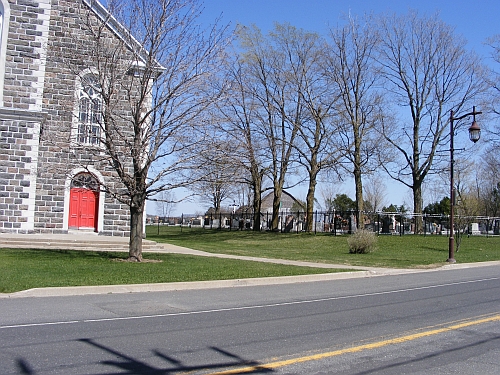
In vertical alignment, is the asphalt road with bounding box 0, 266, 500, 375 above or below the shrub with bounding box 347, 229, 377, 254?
below

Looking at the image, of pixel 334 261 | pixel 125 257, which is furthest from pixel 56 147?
pixel 334 261

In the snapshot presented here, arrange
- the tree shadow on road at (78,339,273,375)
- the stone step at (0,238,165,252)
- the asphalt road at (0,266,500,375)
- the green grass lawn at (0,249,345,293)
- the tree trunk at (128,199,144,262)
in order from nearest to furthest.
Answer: the tree shadow on road at (78,339,273,375) → the asphalt road at (0,266,500,375) → the green grass lawn at (0,249,345,293) → the tree trunk at (128,199,144,262) → the stone step at (0,238,165,252)

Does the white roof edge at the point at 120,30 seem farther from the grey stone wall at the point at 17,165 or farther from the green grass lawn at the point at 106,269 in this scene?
the grey stone wall at the point at 17,165

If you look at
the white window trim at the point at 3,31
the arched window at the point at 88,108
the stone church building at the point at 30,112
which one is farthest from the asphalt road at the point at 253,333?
the white window trim at the point at 3,31

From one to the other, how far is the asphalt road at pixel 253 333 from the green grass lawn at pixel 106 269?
1477mm

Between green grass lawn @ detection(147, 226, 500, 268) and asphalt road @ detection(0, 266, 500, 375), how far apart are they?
11903 millimetres

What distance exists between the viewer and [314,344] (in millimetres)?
7535

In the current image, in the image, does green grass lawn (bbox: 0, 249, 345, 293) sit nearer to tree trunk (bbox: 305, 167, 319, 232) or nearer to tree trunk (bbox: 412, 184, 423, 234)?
tree trunk (bbox: 305, 167, 319, 232)

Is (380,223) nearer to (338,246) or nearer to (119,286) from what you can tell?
(338,246)

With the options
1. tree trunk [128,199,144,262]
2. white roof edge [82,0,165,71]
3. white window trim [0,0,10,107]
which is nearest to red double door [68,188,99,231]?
white window trim [0,0,10,107]

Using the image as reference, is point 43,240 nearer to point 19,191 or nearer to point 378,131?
point 19,191

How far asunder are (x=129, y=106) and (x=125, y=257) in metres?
5.46

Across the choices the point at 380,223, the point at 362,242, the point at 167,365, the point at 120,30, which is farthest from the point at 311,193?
the point at 167,365

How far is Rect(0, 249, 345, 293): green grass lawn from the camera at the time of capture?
1316cm
